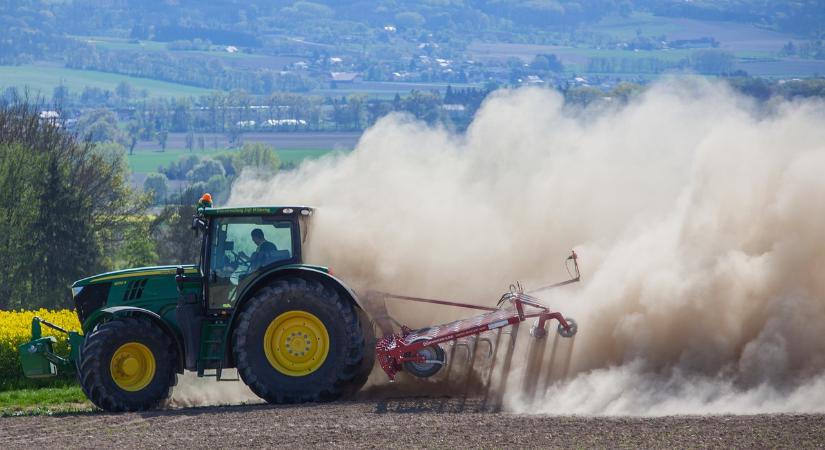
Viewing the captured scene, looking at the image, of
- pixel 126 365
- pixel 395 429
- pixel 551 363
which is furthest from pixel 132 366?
pixel 551 363

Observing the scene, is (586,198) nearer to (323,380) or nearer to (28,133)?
(323,380)

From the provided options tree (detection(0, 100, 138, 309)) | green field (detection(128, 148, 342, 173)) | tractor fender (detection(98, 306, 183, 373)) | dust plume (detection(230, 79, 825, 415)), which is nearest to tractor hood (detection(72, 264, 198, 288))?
tractor fender (detection(98, 306, 183, 373))

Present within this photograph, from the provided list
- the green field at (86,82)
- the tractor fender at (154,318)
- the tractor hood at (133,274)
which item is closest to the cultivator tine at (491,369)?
the tractor fender at (154,318)

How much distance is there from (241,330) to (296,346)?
0.80 meters

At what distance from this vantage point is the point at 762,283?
55.3 ft

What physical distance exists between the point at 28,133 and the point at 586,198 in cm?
4094

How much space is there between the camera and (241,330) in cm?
1733

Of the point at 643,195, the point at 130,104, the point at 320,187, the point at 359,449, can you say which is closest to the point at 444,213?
the point at 320,187

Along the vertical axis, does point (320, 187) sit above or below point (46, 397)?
above

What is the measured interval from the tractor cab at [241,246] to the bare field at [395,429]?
178 centimetres

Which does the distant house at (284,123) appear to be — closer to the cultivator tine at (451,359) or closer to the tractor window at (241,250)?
the tractor window at (241,250)

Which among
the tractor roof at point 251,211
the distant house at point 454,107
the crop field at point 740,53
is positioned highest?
the crop field at point 740,53

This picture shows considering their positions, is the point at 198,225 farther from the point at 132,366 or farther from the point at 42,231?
the point at 42,231

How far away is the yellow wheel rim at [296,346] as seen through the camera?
17438 mm
